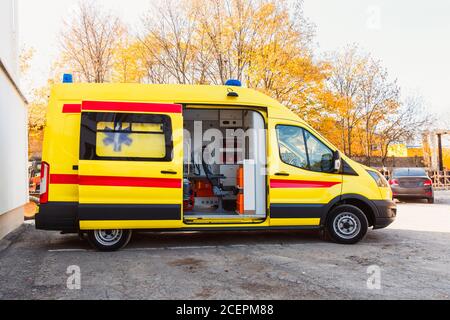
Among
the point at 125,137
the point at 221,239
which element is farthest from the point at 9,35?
the point at 221,239

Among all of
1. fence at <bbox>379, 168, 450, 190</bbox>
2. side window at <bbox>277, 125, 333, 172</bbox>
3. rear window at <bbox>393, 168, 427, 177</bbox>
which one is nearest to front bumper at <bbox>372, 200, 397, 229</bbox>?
side window at <bbox>277, 125, 333, 172</bbox>

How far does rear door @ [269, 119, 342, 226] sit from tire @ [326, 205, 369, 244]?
0.29 meters

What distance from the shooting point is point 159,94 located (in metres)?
7.09

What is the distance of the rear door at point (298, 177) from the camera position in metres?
7.36

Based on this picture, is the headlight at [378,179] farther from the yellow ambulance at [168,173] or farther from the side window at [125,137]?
the side window at [125,137]

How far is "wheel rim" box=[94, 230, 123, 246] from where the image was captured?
6.96m

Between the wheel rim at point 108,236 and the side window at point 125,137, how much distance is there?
46.1 inches

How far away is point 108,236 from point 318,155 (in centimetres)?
369

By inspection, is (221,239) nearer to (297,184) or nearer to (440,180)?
(297,184)

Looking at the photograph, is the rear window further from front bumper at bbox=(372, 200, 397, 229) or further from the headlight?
front bumper at bbox=(372, 200, 397, 229)

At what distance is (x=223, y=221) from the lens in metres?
7.32
